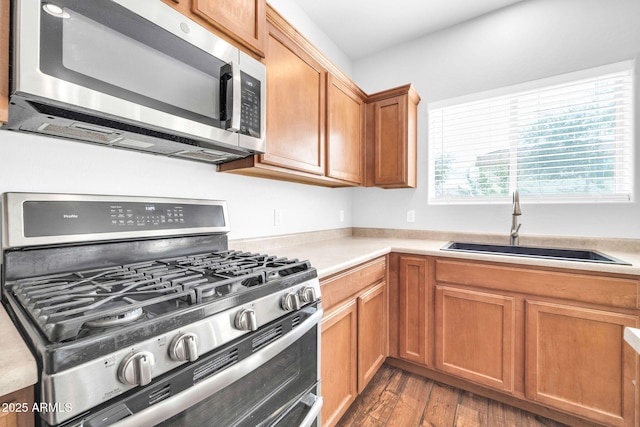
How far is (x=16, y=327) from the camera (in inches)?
25.2

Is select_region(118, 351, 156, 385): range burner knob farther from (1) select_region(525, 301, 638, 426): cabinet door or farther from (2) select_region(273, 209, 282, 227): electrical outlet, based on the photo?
(1) select_region(525, 301, 638, 426): cabinet door

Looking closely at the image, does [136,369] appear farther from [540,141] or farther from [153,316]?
[540,141]

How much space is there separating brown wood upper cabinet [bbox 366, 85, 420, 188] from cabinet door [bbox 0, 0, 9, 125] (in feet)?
6.90

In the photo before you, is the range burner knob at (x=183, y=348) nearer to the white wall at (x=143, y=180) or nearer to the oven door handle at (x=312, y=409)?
the oven door handle at (x=312, y=409)

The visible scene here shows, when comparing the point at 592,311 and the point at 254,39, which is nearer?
the point at 254,39

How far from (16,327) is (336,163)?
1.70 metres

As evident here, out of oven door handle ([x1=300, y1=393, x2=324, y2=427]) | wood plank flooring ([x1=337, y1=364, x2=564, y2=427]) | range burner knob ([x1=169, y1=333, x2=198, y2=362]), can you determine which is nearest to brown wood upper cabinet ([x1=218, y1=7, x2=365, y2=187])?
range burner knob ([x1=169, y1=333, x2=198, y2=362])

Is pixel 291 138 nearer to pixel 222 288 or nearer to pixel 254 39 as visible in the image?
pixel 254 39

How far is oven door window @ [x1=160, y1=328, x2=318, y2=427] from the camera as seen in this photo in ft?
2.39

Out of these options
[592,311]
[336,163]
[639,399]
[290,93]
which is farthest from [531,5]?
[639,399]

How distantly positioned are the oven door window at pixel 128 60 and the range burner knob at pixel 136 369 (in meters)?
0.73

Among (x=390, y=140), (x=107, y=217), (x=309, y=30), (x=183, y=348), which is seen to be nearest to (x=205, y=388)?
(x=183, y=348)

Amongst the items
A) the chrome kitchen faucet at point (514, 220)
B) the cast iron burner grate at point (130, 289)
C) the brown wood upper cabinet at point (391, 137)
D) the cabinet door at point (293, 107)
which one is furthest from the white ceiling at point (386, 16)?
the cast iron burner grate at point (130, 289)

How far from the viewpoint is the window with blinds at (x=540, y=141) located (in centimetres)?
188
